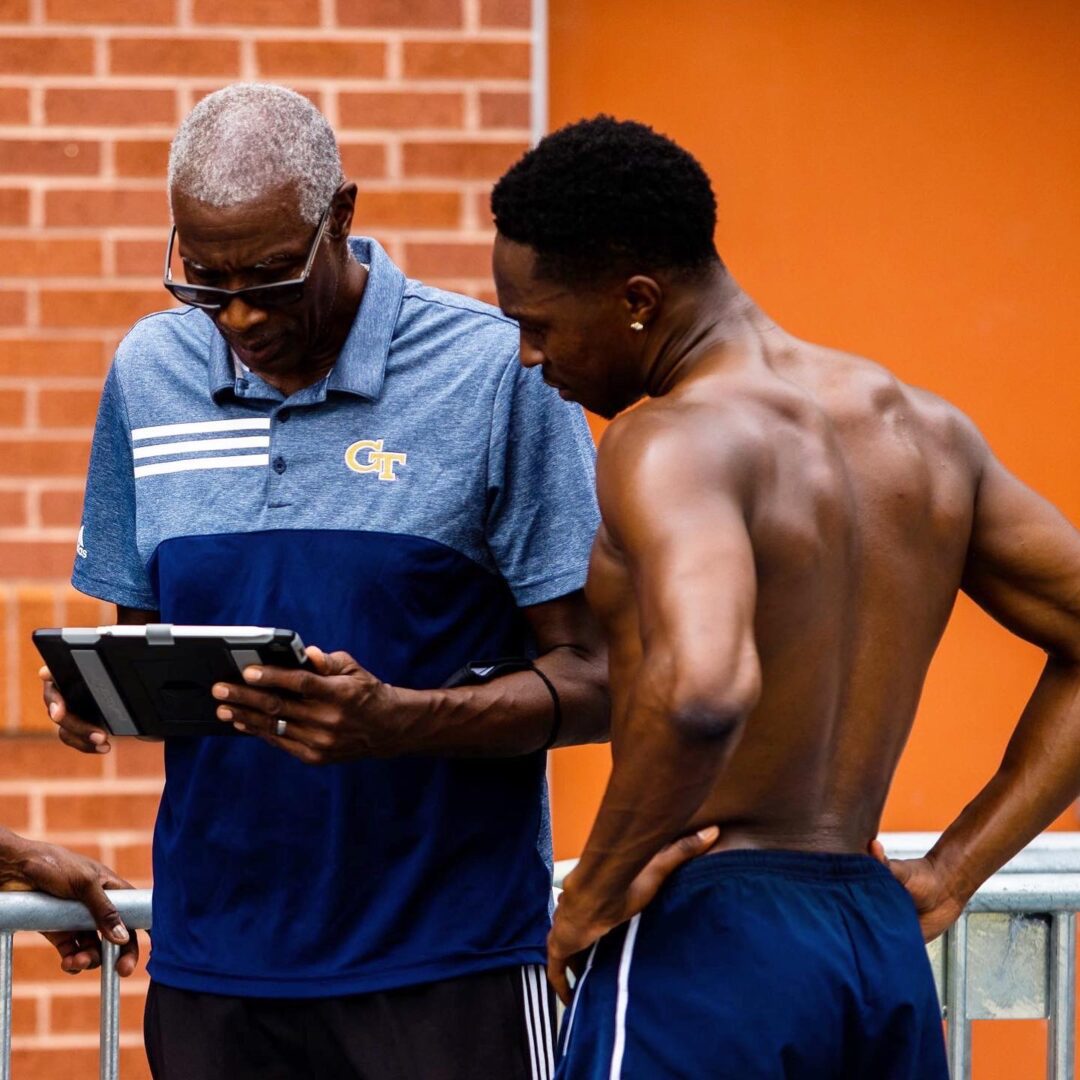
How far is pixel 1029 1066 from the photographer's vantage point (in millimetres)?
4980

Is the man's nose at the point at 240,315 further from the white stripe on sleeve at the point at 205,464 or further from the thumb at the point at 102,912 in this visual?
the thumb at the point at 102,912

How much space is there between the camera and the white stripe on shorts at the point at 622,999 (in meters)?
2.43

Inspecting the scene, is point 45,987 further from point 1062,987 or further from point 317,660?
point 1062,987

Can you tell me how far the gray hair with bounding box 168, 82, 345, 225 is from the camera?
286cm

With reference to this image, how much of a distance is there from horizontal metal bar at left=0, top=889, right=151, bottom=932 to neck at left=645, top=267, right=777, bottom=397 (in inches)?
50.0

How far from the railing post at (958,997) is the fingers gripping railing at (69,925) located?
4.45 feet

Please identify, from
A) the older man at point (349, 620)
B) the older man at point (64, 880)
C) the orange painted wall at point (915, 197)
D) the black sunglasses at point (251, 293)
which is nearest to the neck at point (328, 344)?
the older man at point (349, 620)

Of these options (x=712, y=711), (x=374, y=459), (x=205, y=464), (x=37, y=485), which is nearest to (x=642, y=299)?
(x=374, y=459)

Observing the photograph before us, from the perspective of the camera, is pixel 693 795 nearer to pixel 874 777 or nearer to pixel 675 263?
pixel 874 777

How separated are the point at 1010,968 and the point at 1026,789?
1.84 ft

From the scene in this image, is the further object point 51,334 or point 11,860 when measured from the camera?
point 51,334

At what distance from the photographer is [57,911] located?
10.2 ft

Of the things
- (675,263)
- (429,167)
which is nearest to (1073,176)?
(429,167)

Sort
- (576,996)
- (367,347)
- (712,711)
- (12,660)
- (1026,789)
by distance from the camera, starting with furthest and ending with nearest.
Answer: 1. (12,660)
2. (367,347)
3. (1026,789)
4. (576,996)
5. (712,711)
